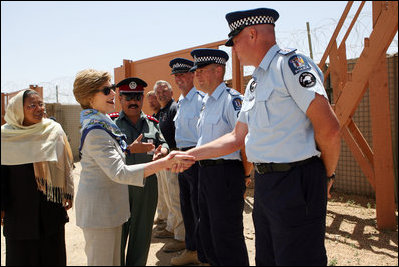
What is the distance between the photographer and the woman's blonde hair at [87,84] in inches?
87.8

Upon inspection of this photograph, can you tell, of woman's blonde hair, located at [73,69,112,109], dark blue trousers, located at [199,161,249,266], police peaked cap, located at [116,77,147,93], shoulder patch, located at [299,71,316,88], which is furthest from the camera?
police peaked cap, located at [116,77,147,93]

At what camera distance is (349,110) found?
4500mm

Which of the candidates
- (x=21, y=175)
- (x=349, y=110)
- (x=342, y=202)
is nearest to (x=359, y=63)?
(x=349, y=110)

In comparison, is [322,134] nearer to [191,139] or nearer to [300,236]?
[300,236]

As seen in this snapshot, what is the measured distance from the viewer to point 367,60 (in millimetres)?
4074

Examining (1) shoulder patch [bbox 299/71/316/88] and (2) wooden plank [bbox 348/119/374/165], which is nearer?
(1) shoulder patch [bbox 299/71/316/88]

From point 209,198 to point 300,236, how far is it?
3.75 feet

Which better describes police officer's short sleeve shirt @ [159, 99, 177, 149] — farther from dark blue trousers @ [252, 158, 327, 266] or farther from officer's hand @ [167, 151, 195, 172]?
dark blue trousers @ [252, 158, 327, 266]

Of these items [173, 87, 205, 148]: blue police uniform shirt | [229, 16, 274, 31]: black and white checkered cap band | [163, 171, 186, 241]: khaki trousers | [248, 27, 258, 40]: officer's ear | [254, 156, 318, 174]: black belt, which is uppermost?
[229, 16, 274, 31]: black and white checkered cap band

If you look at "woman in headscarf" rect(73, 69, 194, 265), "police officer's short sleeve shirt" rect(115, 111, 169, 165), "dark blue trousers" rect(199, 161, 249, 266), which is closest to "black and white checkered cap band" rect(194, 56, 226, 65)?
A: "police officer's short sleeve shirt" rect(115, 111, 169, 165)

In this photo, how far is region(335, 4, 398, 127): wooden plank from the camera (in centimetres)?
387

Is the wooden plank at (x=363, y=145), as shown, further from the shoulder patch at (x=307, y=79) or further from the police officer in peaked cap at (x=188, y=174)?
the shoulder patch at (x=307, y=79)

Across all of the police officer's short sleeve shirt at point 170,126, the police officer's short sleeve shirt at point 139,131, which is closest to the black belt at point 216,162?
the police officer's short sleeve shirt at point 139,131

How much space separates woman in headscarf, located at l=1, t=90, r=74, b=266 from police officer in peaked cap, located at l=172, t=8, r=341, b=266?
5.93 ft
